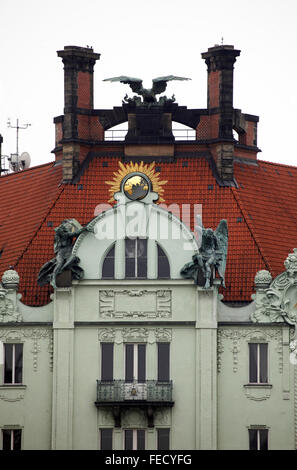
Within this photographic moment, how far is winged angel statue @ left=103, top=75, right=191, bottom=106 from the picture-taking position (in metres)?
114

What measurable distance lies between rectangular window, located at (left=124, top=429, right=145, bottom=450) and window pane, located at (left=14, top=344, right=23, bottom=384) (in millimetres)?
5586

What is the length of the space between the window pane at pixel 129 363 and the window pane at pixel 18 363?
489cm

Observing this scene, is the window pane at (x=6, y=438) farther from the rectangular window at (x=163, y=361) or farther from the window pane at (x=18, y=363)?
the rectangular window at (x=163, y=361)

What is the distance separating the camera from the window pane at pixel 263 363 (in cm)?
10675

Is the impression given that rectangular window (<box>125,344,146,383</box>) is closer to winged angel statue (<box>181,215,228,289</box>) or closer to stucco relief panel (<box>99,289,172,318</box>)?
stucco relief panel (<box>99,289,172,318</box>)

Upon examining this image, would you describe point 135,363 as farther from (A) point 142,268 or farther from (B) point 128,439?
(A) point 142,268

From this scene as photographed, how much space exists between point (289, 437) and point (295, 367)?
3209mm

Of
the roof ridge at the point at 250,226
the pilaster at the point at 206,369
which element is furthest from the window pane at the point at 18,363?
the roof ridge at the point at 250,226

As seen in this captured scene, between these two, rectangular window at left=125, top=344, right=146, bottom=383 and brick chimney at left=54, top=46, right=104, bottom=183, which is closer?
rectangular window at left=125, top=344, right=146, bottom=383

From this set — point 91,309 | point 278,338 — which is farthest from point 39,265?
point 278,338

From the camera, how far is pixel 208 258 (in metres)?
106

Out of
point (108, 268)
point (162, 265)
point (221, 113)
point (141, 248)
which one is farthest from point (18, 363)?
point (221, 113)

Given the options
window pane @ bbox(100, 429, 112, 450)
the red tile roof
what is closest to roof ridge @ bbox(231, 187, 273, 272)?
the red tile roof
